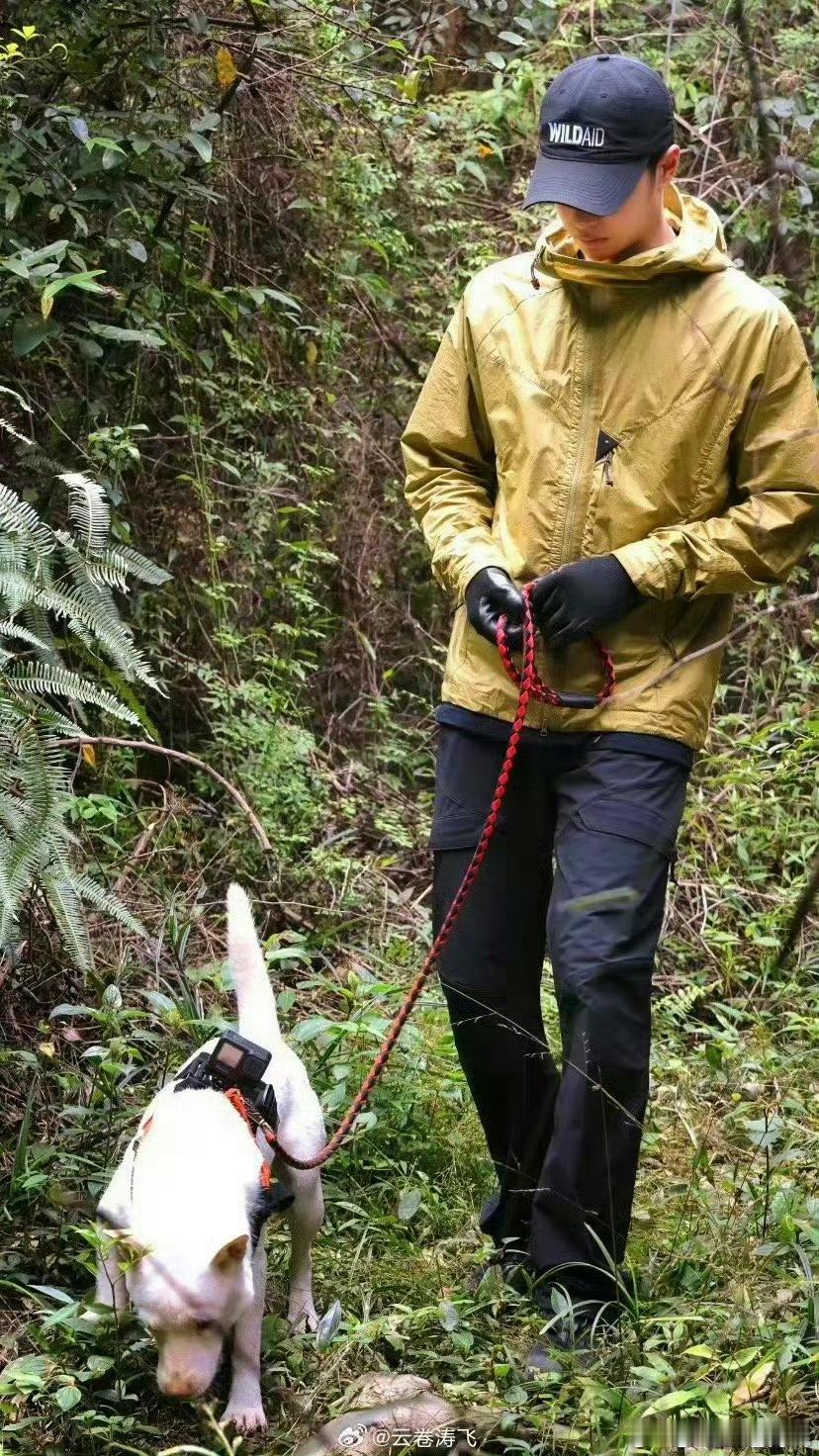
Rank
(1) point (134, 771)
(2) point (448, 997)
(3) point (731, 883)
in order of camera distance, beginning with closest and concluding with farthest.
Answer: (2) point (448, 997) < (1) point (134, 771) < (3) point (731, 883)

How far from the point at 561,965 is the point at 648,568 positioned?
87cm

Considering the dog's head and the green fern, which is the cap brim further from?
the dog's head

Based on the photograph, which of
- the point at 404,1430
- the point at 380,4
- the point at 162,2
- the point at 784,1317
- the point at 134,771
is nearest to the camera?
the point at 404,1430

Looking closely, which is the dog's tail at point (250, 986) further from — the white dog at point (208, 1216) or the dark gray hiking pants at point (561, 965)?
the dark gray hiking pants at point (561, 965)

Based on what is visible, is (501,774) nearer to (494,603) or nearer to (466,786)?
(466,786)

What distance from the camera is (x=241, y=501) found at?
255 inches

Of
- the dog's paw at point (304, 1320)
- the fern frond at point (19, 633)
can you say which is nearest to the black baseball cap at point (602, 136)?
the fern frond at point (19, 633)

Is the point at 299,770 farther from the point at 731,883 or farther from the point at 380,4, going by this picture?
the point at 380,4

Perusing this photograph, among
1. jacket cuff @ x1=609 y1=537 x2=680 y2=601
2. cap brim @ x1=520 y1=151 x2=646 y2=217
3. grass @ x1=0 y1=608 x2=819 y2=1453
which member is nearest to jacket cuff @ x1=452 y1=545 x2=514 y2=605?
jacket cuff @ x1=609 y1=537 x2=680 y2=601

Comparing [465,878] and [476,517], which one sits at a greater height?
[476,517]

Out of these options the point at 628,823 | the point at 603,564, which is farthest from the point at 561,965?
the point at 603,564

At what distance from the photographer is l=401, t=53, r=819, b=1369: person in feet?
11.5

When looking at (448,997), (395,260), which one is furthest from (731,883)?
(395,260)

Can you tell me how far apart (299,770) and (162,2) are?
273cm
